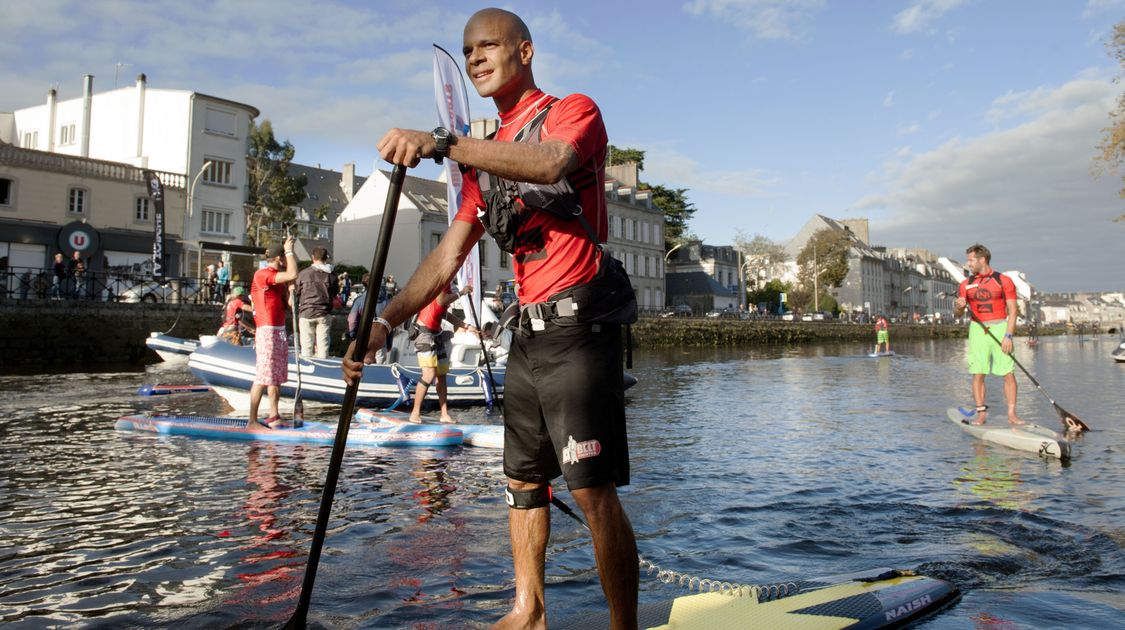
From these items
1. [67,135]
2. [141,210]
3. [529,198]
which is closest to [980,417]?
[529,198]

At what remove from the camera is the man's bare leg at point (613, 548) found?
8.87ft

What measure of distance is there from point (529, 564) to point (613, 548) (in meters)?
0.53

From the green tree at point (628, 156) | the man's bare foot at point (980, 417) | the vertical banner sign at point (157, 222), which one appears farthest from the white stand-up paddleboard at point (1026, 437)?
the green tree at point (628, 156)

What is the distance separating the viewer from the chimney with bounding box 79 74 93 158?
51000 mm

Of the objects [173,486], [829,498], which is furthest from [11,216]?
[829,498]

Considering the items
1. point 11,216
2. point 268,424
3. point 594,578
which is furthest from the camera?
point 11,216

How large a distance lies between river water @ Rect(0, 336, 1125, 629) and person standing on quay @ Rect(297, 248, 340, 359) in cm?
385

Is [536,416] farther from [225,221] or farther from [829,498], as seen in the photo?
[225,221]

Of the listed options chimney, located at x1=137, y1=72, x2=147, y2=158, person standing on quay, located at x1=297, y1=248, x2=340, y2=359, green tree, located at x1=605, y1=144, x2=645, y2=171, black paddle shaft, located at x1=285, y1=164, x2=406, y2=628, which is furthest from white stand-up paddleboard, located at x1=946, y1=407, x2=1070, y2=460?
green tree, located at x1=605, y1=144, x2=645, y2=171

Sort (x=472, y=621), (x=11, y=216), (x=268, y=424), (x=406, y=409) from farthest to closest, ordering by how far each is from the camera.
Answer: (x=11, y=216) < (x=406, y=409) < (x=268, y=424) < (x=472, y=621)

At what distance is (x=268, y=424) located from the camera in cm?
953

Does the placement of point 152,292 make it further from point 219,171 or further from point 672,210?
point 672,210

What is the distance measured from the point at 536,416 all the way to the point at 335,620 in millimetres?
1384

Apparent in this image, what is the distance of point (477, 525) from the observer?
5.20 meters
